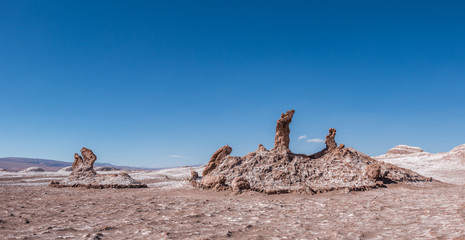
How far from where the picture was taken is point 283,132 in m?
16.8

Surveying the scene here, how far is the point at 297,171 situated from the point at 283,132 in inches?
106

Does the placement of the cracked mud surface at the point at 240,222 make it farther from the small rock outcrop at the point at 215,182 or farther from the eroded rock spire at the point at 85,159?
the eroded rock spire at the point at 85,159

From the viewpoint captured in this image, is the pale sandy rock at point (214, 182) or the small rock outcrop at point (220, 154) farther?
the small rock outcrop at point (220, 154)

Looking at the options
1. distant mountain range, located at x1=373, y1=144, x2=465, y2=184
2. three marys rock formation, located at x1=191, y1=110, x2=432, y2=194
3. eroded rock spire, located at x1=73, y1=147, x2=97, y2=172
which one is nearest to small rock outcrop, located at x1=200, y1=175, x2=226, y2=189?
three marys rock formation, located at x1=191, y1=110, x2=432, y2=194

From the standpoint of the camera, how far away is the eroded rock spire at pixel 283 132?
54.7ft

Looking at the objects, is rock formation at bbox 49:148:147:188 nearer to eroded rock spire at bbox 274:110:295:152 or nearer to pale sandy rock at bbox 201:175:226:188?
pale sandy rock at bbox 201:175:226:188

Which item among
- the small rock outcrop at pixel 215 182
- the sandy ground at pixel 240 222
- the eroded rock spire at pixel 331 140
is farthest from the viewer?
the eroded rock spire at pixel 331 140

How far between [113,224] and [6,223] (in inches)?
108

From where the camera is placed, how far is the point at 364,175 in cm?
1468

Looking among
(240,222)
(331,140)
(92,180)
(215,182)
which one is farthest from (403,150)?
(240,222)

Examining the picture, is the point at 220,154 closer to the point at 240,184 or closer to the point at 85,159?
the point at 240,184

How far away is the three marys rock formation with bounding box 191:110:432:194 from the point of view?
1397 centimetres

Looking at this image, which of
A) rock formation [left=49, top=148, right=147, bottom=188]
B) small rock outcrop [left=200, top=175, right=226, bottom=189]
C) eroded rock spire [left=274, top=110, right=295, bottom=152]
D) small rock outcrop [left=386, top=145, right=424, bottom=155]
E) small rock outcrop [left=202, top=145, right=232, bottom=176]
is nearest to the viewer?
small rock outcrop [left=200, top=175, right=226, bottom=189]

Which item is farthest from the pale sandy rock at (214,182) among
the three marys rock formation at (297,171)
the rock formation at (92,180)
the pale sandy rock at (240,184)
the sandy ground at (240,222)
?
the rock formation at (92,180)
